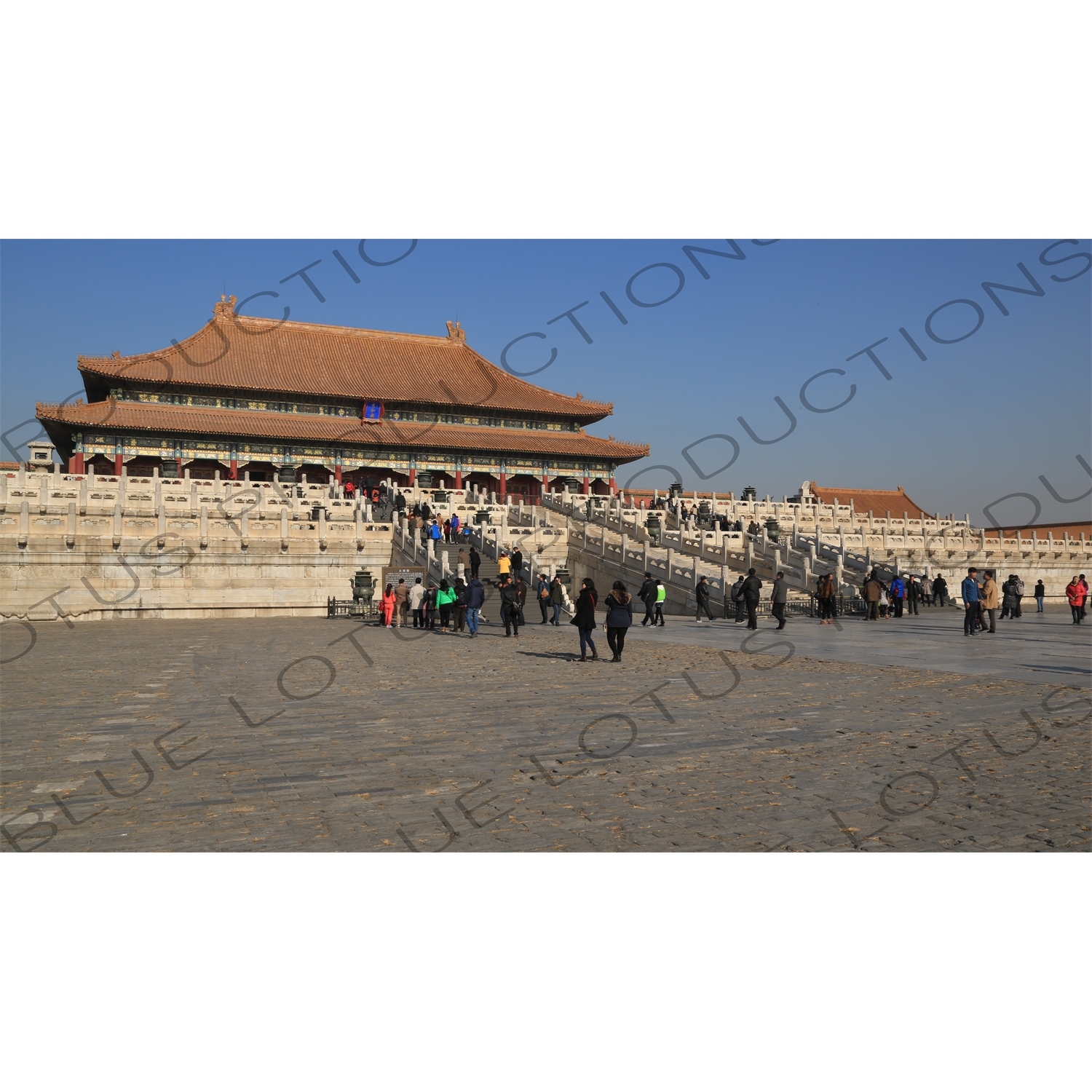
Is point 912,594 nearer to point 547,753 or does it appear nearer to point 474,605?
point 474,605

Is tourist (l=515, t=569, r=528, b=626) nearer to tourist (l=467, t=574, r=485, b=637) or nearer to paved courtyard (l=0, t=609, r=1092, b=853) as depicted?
tourist (l=467, t=574, r=485, b=637)

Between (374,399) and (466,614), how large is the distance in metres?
29.4

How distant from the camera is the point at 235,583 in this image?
23703 millimetres

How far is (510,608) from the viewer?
16953 millimetres

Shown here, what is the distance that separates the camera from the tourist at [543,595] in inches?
795

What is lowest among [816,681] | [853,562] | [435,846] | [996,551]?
[435,846]

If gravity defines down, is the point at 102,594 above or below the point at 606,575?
below

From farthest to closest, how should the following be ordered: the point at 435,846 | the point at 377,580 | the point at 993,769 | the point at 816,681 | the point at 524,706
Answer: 1. the point at 377,580
2. the point at 816,681
3. the point at 524,706
4. the point at 993,769
5. the point at 435,846

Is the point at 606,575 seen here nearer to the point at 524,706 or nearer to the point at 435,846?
the point at 524,706

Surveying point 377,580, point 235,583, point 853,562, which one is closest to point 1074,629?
point 853,562

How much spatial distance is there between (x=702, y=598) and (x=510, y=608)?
665 cm

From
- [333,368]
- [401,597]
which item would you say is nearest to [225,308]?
[333,368]

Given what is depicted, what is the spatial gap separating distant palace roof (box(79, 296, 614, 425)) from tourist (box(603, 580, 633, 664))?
111ft

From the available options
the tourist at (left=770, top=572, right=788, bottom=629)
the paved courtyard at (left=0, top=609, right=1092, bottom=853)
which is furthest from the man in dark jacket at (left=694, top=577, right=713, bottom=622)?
the paved courtyard at (left=0, top=609, right=1092, bottom=853)
